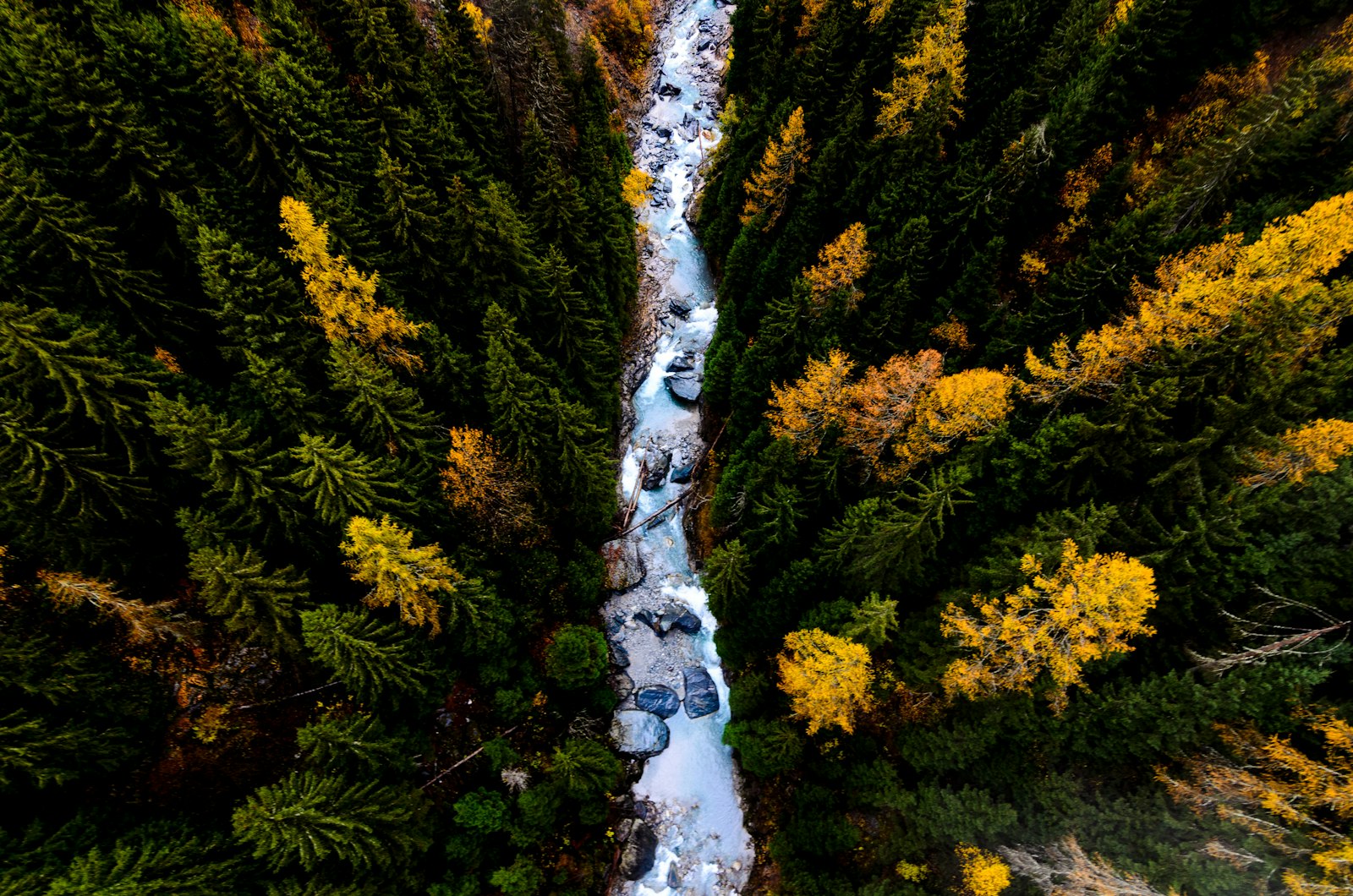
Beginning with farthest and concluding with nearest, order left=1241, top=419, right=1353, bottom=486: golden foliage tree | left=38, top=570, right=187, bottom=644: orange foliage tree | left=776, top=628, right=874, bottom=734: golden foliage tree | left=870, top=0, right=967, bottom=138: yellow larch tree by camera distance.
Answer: left=870, top=0, right=967, bottom=138: yellow larch tree < left=776, top=628, right=874, bottom=734: golden foliage tree < left=38, top=570, right=187, bottom=644: orange foliage tree < left=1241, top=419, right=1353, bottom=486: golden foliage tree

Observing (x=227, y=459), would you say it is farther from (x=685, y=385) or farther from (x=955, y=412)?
(x=955, y=412)

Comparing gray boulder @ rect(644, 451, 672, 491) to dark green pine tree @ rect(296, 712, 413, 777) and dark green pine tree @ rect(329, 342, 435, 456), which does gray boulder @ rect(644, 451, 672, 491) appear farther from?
dark green pine tree @ rect(296, 712, 413, 777)

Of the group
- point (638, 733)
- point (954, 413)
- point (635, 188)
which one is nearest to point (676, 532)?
point (638, 733)

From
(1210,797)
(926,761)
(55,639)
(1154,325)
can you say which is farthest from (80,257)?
(1210,797)

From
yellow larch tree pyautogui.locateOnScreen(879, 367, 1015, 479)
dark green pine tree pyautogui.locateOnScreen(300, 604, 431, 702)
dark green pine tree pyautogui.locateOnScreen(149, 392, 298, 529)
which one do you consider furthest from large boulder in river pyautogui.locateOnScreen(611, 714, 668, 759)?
dark green pine tree pyautogui.locateOnScreen(149, 392, 298, 529)

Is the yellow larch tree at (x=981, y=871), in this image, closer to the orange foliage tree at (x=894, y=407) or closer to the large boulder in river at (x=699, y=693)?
the large boulder in river at (x=699, y=693)

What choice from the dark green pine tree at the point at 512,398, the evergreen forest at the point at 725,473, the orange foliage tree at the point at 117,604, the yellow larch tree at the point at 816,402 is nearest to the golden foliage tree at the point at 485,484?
the evergreen forest at the point at 725,473
